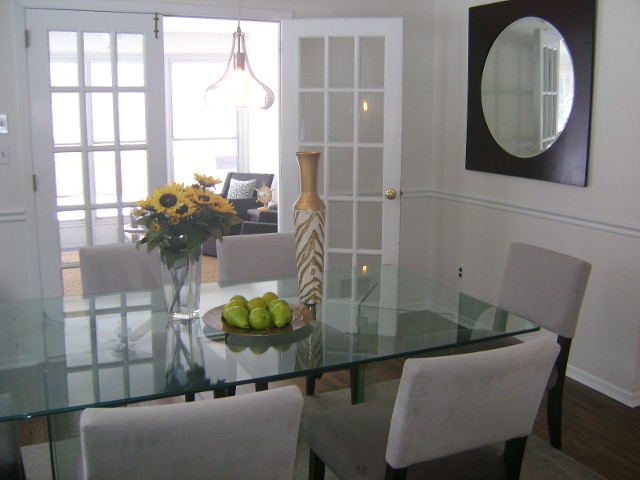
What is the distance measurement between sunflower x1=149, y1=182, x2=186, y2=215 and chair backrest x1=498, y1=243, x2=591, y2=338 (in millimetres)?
1481

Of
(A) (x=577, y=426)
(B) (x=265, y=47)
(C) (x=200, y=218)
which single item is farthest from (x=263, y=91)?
(B) (x=265, y=47)

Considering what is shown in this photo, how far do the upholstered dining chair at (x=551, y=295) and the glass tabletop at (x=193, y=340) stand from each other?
0.36 metres

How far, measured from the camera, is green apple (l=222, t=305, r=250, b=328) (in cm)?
230

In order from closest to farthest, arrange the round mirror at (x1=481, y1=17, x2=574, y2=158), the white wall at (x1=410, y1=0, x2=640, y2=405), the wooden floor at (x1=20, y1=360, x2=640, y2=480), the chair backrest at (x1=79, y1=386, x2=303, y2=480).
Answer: the chair backrest at (x1=79, y1=386, x2=303, y2=480) → the wooden floor at (x1=20, y1=360, x2=640, y2=480) → the white wall at (x1=410, y1=0, x2=640, y2=405) → the round mirror at (x1=481, y1=17, x2=574, y2=158)

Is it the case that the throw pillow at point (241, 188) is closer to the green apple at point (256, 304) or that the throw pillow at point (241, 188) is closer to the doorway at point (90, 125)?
the doorway at point (90, 125)

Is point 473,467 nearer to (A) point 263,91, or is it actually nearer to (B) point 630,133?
(A) point 263,91

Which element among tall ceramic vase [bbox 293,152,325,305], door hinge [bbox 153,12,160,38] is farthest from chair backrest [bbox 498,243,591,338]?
door hinge [bbox 153,12,160,38]

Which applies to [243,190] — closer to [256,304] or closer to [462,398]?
[256,304]

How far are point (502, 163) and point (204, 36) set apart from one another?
5.43 metres

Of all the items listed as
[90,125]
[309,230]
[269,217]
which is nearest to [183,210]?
[309,230]

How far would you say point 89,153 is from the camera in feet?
13.3

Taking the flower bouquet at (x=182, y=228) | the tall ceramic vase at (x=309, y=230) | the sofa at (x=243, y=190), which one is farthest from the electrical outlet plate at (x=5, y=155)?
the sofa at (x=243, y=190)

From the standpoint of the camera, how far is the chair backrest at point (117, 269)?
2.96 meters

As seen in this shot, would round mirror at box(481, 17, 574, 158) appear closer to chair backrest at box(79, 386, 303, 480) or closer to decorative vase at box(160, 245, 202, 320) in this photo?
decorative vase at box(160, 245, 202, 320)
